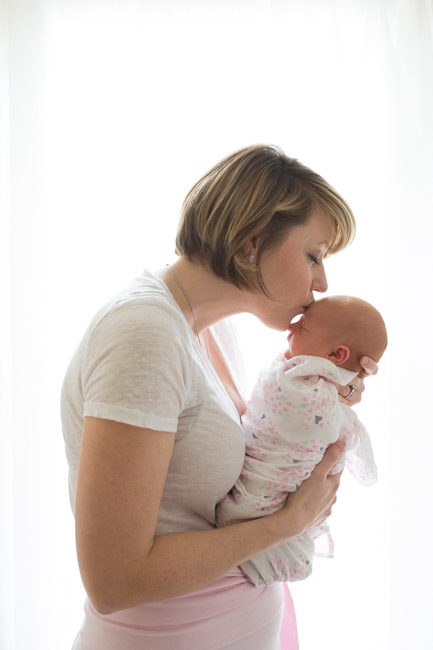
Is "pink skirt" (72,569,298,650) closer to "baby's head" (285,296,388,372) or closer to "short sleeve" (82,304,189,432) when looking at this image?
"short sleeve" (82,304,189,432)

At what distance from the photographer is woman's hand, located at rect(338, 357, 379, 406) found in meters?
1.24

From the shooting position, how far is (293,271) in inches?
45.1

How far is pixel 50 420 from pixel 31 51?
1.29 meters

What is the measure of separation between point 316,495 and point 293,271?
0.46m

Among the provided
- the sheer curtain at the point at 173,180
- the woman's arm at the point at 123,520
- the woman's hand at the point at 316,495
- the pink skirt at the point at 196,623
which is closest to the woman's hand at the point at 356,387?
the woman's hand at the point at 316,495

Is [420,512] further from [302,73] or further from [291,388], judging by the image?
[302,73]

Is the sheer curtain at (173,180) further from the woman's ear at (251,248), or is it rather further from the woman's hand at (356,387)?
the woman's ear at (251,248)

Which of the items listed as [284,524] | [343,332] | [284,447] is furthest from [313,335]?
[284,524]

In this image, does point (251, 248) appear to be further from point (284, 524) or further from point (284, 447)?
point (284, 524)

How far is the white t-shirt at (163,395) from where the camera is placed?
816 mm

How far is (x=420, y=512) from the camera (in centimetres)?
205

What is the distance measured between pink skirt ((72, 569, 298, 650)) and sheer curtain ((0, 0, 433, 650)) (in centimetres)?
99

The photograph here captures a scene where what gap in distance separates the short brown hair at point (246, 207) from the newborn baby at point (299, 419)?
208mm

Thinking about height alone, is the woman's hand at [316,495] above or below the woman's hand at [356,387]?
below
